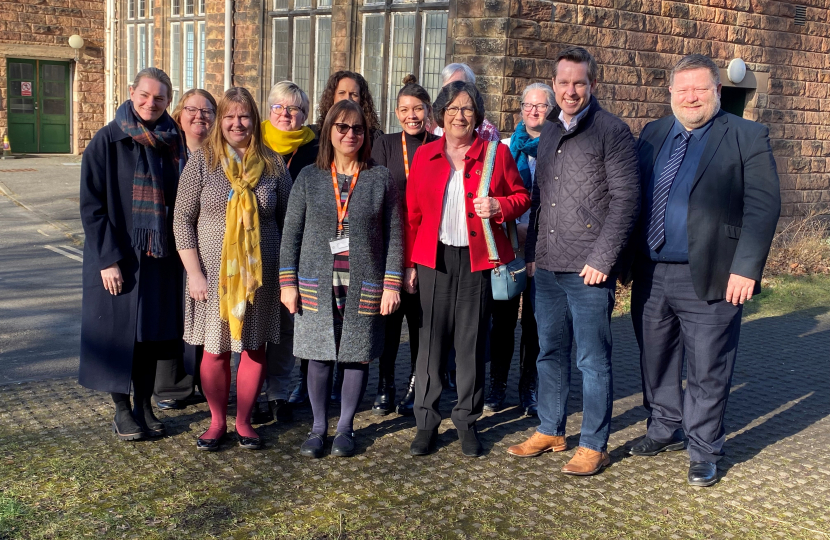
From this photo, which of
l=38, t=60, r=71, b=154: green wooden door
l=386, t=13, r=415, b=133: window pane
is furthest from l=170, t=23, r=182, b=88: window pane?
l=386, t=13, r=415, b=133: window pane

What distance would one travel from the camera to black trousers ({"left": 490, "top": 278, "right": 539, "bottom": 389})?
5.32 metres

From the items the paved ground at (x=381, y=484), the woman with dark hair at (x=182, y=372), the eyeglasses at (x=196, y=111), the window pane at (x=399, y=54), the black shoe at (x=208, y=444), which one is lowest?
→ the paved ground at (x=381, y=484)

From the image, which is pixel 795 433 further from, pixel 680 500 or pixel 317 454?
pixel 317 454

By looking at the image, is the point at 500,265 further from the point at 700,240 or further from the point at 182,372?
the point at 182,372

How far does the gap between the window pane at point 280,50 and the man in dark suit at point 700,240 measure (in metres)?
8.19

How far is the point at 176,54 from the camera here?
51.9ft

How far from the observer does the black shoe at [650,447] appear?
467 centimetres

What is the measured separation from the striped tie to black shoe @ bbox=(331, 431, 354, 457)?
191cm

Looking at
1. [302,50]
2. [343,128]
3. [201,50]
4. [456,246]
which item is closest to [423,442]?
[456,246]

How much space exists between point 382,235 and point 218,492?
5.10ft

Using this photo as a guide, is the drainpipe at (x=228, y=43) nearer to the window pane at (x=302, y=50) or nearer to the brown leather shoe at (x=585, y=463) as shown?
the window pane at (x=302, y=50)

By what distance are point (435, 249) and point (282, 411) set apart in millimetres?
1420

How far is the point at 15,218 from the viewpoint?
463 inches

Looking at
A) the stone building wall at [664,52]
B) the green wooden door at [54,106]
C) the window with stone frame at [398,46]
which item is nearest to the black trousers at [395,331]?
the stone building wall at [664,52]
